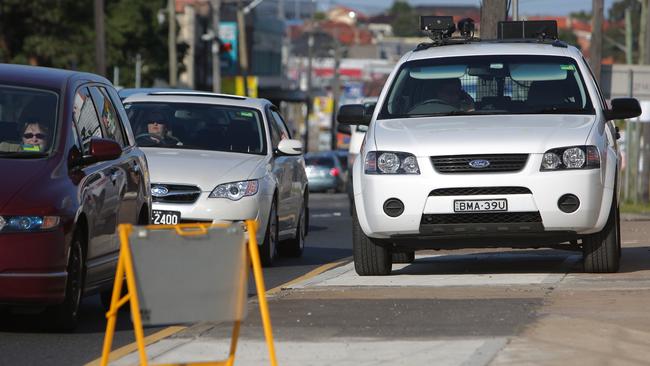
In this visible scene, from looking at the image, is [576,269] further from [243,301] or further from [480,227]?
[243,301]

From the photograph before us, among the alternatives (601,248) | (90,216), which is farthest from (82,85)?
(601,248)

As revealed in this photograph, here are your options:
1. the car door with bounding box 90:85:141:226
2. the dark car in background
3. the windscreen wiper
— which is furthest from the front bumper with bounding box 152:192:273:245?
the dark car in background

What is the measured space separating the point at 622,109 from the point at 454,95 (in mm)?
1315

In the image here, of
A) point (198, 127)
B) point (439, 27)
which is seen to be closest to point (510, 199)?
point (439, 27)

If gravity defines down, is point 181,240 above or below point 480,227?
above

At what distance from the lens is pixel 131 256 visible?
6.52 metres

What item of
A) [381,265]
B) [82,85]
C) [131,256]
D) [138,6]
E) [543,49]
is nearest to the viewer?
[131,256]

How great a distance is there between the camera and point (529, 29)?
647 inches

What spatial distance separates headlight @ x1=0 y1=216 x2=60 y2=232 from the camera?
9219mm

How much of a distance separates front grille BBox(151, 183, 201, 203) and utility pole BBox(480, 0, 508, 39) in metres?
9.73

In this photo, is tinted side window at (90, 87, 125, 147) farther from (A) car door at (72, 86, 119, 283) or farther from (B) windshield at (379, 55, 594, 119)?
(B) windshield at (379, 55, 594, 119)

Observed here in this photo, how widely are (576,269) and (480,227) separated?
151cm

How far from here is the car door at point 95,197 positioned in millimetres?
10023

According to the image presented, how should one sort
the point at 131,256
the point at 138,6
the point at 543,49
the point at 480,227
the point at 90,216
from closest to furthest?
1. the point at 131,256
2. the point at 90,216
3. the point at 480,227
4. the point at 543,49
5. the point at 138,6
